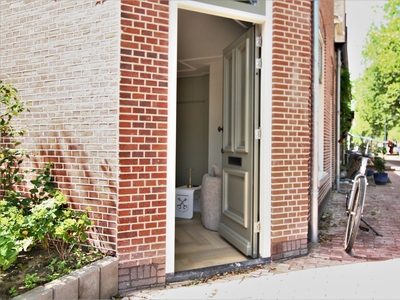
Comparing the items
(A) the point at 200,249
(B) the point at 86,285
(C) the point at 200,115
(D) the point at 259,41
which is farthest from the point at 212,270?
(C) the point at 200,115

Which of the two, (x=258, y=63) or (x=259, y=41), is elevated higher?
(x=259, y=41)

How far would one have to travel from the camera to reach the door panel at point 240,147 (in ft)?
12.7

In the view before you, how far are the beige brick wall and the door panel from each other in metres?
1.59

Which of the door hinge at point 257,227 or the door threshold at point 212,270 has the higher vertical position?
the door hinge at point 257,227

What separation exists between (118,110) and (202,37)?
290 centimetres

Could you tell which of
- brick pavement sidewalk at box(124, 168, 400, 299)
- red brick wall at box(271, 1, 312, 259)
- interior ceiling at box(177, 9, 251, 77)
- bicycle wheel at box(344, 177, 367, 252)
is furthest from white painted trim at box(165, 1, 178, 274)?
bicycle wheel at box(344, 177, 367, 252)

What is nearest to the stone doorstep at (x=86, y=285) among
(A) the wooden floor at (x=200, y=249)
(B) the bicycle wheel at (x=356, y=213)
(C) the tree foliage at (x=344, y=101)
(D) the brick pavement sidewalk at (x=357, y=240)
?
(A) the wooden floor at (x=200, y=249)

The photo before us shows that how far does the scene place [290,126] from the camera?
3.84m

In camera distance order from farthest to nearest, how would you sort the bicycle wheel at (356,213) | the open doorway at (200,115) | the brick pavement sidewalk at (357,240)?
the open doorway at (200,115) < the bicycle wheel at (356,213) < the brick pavement sidewalk at (357,240)

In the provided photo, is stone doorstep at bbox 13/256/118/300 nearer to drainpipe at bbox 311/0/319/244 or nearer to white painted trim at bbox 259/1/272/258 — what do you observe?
white painted trim at bbox 259/1/272/258

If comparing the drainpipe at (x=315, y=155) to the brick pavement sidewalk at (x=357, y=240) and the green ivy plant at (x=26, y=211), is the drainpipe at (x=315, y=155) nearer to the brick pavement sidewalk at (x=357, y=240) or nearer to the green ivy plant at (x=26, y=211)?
the brick pavement sidewalk at (x=357, y=240)

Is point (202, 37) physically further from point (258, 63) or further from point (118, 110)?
point (118, 110)

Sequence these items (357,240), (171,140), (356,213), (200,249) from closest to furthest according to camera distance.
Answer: (171,140)
(356,213)
(200,249)
(357,240)

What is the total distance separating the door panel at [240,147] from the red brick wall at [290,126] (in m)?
0.23
